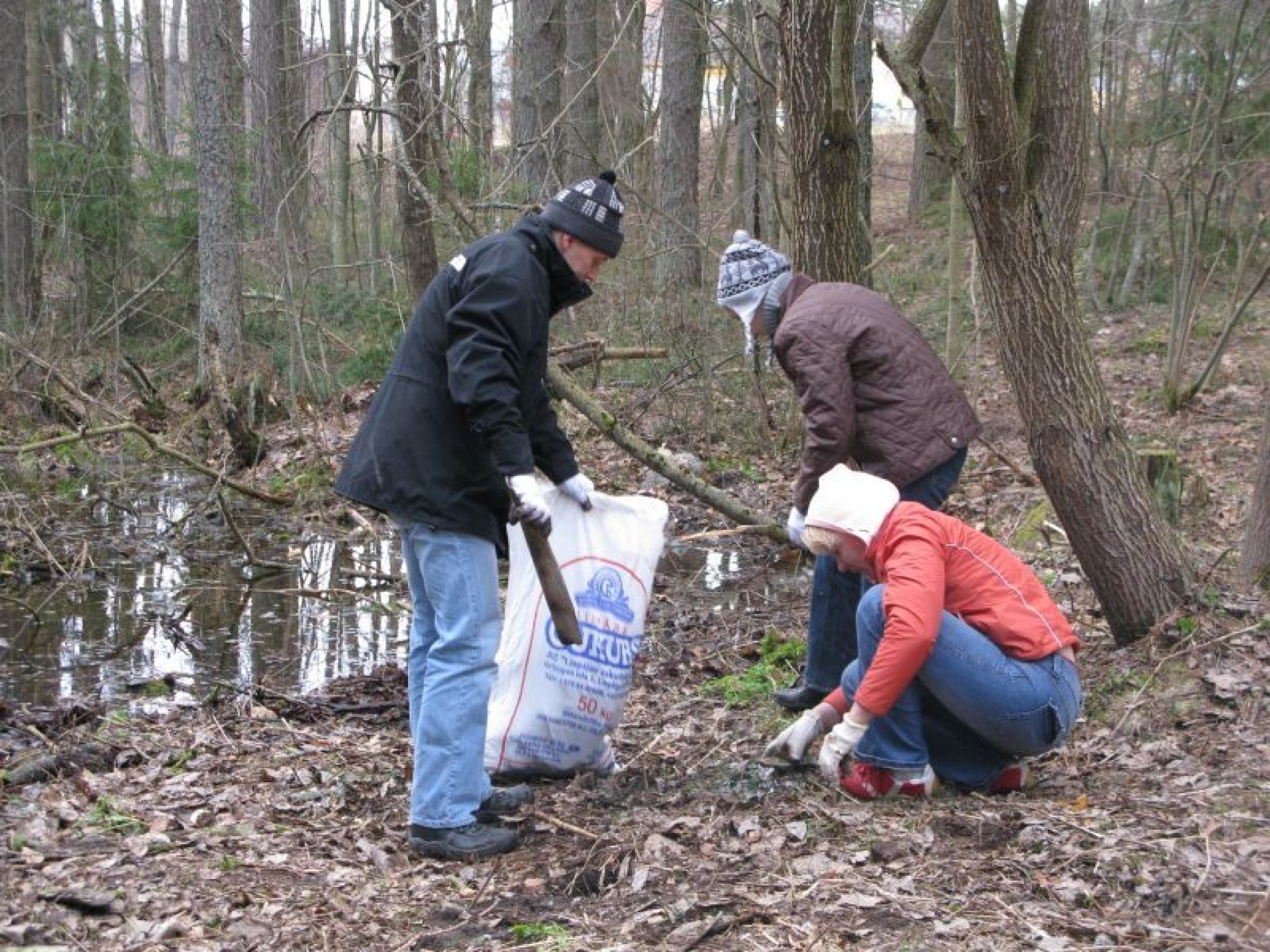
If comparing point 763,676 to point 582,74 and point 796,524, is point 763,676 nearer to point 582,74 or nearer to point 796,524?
point 796,524

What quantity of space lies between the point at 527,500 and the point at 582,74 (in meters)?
13.1

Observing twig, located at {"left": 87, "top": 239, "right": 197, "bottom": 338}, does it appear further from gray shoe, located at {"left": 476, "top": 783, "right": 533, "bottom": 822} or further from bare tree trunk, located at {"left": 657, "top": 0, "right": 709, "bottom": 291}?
gray shoe, located at {"left": 476, "top": 783, "right": 533, "bottom": 822}

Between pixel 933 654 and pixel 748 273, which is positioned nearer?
pixel 933 654

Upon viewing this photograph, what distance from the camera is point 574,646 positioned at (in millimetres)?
3980

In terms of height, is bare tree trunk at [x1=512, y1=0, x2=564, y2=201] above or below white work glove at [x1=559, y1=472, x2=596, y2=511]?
above

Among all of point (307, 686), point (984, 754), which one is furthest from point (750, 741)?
point (307, 686)

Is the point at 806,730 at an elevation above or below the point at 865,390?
below

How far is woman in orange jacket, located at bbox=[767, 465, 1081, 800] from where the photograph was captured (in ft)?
11.2

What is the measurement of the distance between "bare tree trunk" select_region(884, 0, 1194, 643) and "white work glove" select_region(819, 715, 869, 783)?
157 cm

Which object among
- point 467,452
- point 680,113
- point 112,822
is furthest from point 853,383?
point 680,113

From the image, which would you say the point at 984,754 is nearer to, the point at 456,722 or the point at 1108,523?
the point at 1108,523

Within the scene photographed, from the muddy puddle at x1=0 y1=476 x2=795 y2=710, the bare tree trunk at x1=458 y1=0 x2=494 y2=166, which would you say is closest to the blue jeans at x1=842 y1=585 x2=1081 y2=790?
the muddy puddle at x1=0 y1=476 x2=795 y2=710

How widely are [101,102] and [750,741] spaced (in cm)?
1231

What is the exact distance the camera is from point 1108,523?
4543 mm
